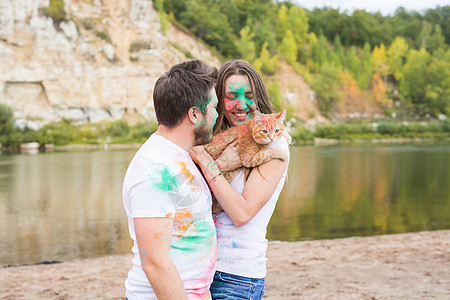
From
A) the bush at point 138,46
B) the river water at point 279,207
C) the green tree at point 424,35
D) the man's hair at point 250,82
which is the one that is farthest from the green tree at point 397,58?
the man's hair at point 250,82

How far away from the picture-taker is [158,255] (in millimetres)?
1584

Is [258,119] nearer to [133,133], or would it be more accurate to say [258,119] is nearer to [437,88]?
[133,133]

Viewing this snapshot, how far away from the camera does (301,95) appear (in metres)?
64.2

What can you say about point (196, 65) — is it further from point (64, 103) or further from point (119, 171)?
point (64, 103)

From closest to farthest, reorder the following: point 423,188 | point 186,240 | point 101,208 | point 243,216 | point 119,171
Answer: point 186,240
point 243,216
point 101,208
point 423,188
point 119,171

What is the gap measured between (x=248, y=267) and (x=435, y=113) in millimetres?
72807

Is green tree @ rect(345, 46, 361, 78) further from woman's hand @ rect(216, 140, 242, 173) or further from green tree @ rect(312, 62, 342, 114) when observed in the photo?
woman's hand @ rect(216, 140, 242, 173)

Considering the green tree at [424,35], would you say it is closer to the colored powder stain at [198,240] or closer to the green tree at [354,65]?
the green tree at [354,65]

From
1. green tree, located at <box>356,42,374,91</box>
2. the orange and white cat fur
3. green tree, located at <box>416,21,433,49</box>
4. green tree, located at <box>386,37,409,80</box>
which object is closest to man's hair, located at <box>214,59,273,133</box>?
the orange and white cat fur

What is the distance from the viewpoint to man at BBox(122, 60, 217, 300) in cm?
158

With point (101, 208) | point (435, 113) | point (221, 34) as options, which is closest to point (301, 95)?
point (221, 34)

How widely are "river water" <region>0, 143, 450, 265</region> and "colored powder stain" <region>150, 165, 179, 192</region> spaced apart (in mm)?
4748

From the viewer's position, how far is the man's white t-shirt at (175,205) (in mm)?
1584

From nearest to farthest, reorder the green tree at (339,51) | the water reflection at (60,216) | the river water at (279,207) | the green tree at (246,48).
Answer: the water reflection at (60,216)
the river water at (279,207)
the green tree at (246,48)
the green tree at (339,51)
